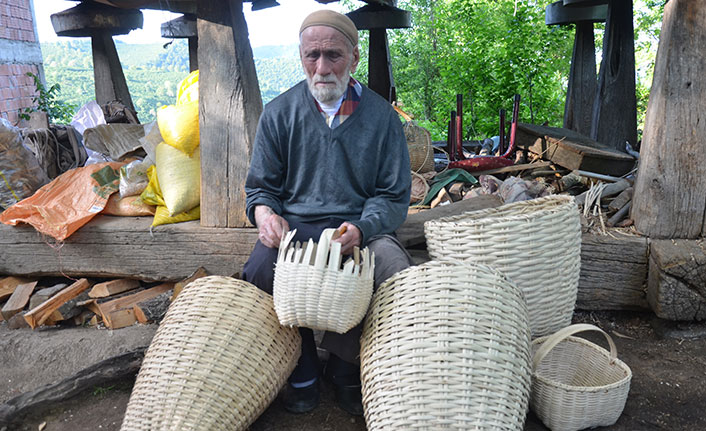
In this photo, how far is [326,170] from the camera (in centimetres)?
252

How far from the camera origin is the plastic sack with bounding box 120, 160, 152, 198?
352cm

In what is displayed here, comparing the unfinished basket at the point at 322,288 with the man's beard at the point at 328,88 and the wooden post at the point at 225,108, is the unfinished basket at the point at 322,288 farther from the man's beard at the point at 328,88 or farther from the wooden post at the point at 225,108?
the wooden post at the point at 225,108

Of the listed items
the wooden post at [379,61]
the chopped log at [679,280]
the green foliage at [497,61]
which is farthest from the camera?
the green foliage at [497,61]

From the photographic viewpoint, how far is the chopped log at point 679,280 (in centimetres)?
287

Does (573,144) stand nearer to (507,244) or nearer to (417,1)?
(507,244)

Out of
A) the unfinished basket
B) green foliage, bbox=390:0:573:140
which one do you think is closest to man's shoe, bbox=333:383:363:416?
the unfinished basket

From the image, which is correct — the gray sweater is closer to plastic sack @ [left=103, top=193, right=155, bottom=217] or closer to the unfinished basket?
the unfinished basket

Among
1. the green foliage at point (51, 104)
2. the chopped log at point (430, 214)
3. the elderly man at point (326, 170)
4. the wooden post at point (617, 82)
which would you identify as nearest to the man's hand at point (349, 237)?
the elderly man at point (326, 170)

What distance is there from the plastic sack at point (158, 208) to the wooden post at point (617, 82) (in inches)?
142

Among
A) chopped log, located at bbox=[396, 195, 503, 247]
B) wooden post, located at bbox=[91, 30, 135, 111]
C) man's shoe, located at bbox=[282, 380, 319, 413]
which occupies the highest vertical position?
wooden post, located at bbox=[91, 30, 135, 111]

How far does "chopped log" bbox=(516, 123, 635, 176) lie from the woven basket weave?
7.03 ft

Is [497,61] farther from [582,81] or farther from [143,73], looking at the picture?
[143,73]

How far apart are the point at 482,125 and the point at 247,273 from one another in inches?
381

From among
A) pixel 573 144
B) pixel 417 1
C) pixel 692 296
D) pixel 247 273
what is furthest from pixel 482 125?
pixel 247 273
